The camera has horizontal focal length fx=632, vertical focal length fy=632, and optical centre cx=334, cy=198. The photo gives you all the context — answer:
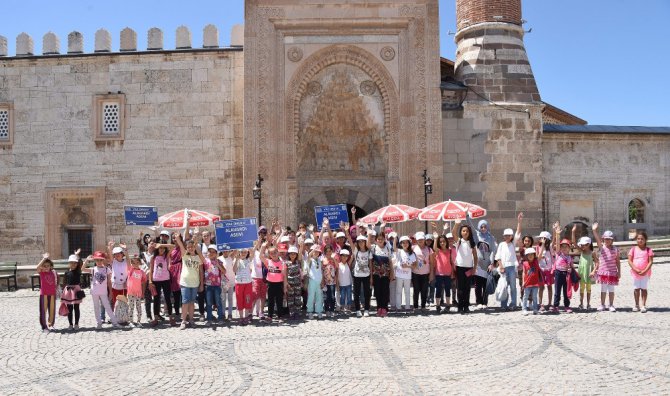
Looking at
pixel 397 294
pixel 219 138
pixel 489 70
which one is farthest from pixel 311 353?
pixel 489 70

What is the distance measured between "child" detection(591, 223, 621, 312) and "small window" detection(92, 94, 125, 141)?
13568mm

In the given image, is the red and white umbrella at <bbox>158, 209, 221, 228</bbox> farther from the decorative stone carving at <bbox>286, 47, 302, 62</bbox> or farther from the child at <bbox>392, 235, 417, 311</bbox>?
the decorative stone carving at <bbox>286, 47, 302, 62</bbox>

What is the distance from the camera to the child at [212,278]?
10484mm

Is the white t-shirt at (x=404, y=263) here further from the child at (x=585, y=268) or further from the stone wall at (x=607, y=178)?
the stone wall at (x=607, y=178)

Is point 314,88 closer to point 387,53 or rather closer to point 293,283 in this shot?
point 387,53

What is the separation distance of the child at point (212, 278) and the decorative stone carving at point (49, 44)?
38.8 feet

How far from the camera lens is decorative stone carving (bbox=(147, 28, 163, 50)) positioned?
61.4ft

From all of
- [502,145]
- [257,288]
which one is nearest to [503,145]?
[502,145]

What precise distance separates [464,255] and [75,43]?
45.9 feet

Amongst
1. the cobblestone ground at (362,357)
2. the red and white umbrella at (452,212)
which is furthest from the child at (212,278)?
the red and white umbrella at (452,212)

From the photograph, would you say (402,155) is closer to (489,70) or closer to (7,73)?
(489,70)

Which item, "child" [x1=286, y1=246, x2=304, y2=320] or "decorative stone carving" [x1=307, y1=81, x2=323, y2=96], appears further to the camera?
"decorative stone carving" [x1=307, y1=81, x2=323, y2=96]

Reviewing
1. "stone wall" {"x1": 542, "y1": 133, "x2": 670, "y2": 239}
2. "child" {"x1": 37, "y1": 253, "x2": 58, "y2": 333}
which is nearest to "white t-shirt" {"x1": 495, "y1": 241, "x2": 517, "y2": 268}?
"child" {"x1": 37, "y1": 253, "x2": 58, "y2": 333}

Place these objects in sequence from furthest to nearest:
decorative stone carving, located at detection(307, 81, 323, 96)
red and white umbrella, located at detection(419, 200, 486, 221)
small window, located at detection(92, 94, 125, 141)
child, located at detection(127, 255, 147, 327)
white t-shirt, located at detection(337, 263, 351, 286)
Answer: small window, located at detection(92, 94, 125, 141) < decorative stone carving, located at detection(307, 81, 323, 96) < red and white umbrella, located at detection(419, 200, 486, 221) < white t-shirt, located at detection(337, 263, 351, 286) < child, located at detection(127, 255, 147, 327)
